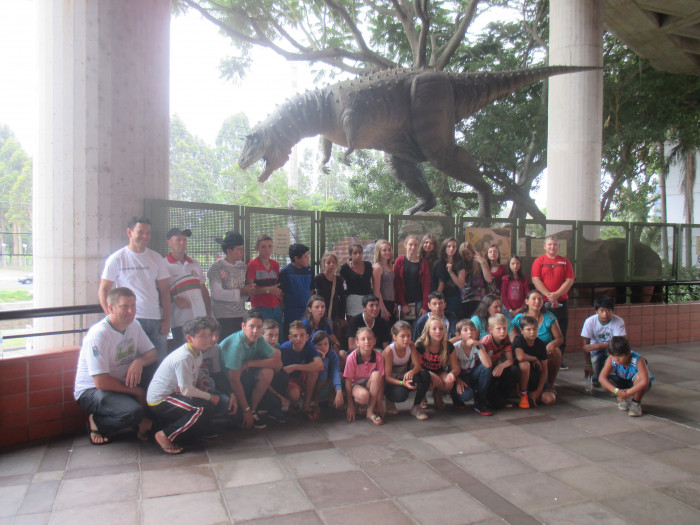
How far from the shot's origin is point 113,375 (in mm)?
3854

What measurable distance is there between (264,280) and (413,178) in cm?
342

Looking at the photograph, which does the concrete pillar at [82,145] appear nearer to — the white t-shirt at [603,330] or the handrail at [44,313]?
the handrail at [44,313]

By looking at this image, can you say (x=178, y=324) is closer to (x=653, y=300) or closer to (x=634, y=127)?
(x=653, y=300)

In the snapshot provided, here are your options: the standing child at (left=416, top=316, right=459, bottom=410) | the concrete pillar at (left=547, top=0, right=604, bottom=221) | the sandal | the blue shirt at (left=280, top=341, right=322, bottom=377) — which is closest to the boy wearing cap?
the blue shirt at (left=280, top=341, right=322, bottom=377)

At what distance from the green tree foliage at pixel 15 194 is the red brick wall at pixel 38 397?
3120 centimetres

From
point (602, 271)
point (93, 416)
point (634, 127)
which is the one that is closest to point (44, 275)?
point (93, 416)

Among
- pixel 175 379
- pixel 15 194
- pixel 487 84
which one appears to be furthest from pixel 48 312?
pixel 15 194

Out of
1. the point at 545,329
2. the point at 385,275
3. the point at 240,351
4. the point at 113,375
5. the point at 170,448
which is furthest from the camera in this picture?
the point at 385,275

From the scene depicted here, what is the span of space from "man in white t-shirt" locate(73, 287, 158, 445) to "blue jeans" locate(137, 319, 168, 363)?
1.25 feet

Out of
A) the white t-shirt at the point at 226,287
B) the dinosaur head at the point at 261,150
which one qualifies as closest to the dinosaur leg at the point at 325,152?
the dinosaur head at the point at 261,150

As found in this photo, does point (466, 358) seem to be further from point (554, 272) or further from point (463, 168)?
point (463, 168)

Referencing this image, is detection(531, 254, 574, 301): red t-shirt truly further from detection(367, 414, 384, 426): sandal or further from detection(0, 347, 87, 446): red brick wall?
detection(0, 347, 87, 446): red brick wall

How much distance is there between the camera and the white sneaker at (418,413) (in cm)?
451

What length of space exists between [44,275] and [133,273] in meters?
1.20
